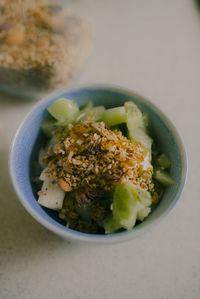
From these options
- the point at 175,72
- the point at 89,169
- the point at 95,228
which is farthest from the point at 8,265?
the point at 175,72

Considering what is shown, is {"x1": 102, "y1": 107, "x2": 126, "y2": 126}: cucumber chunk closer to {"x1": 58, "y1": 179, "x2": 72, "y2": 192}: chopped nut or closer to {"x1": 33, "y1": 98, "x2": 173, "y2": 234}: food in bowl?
{"x1": 33, "y1": 98, "x2": 173, "y2": 234}: food in bowl

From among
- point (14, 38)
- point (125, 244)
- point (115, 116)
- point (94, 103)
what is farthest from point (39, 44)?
point (125, 244)

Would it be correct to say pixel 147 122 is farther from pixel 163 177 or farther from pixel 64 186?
pixel 64 186

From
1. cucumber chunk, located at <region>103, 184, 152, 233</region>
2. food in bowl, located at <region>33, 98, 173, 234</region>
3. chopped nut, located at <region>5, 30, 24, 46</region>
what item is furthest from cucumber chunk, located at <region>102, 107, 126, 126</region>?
chopped nut, located at <region>5, 30, 24, 46</region>

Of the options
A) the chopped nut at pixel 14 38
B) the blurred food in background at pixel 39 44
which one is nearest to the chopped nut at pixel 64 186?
the blurred food in background at pixel 39 44

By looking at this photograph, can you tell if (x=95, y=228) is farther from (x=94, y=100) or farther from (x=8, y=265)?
(x=94, y=100)

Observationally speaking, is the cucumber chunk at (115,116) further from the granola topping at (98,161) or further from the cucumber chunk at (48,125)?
the cucumber chunk at (48,125)
